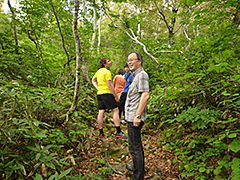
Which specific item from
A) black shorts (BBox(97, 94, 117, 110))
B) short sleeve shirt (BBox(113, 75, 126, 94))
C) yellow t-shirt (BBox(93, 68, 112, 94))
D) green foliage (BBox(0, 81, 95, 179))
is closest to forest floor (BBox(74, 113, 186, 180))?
green foliage (BBox(0, 81, 95, 179))

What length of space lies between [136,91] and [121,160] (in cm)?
202

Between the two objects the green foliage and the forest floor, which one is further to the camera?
the forest floor

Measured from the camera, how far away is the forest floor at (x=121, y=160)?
266cm

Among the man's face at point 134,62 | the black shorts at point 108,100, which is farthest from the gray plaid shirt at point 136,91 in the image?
the black shorts at point 108,100

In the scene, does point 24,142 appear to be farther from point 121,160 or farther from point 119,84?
point 119,84

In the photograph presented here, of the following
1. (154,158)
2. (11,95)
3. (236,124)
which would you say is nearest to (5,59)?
(11,95)

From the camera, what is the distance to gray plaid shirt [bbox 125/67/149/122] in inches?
81.7

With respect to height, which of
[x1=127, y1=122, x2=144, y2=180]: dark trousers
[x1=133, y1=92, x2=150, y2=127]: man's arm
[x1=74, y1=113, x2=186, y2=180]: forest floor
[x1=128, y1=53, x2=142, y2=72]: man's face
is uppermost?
[x1=128, y1=53, x2=142, y2=72]: man's face

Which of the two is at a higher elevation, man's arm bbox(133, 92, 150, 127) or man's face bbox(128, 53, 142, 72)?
man's face bbox(128, 53, 142, 72)

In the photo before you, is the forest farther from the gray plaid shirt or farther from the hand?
the hand

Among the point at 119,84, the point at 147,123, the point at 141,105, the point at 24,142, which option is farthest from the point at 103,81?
the point at 147,123

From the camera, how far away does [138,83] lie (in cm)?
212

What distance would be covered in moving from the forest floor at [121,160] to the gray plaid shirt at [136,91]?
1273 millimetres

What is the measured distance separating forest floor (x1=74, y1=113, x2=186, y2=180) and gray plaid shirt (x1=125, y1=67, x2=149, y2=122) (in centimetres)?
127
